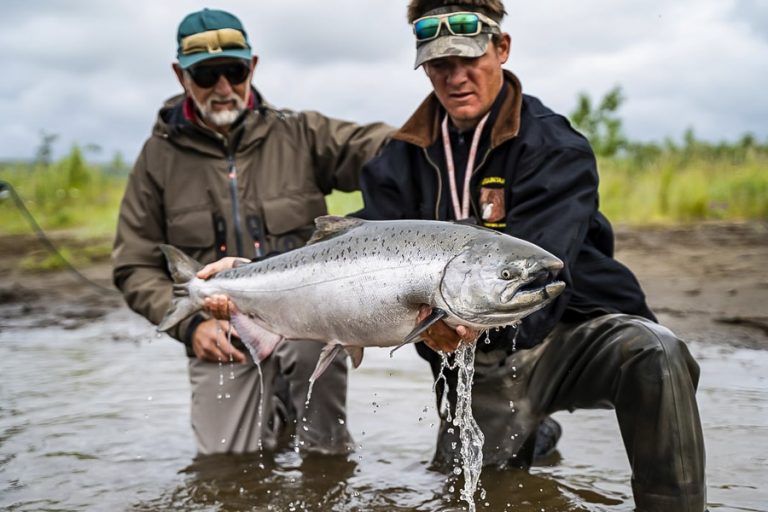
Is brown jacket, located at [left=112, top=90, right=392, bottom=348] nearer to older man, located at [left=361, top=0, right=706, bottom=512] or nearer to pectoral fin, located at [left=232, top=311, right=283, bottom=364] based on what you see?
older man, located at [left=361, top=0, right=706, bottom=512]

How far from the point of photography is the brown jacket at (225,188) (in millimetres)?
5535

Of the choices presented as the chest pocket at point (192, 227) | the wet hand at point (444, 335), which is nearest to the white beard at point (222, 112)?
the chest pocket at point (192, 227)

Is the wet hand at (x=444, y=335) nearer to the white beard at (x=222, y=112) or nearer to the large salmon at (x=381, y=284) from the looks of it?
the large salmon at (x=381, y=284)

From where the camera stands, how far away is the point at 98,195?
19.2m

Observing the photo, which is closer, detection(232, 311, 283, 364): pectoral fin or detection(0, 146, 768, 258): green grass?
detection(232, 311, 283, 364): pectoral fin

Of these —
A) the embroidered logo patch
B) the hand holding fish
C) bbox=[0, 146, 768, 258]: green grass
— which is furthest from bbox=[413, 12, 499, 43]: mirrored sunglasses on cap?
bbox=[0, 146, 768, 258]: green grass

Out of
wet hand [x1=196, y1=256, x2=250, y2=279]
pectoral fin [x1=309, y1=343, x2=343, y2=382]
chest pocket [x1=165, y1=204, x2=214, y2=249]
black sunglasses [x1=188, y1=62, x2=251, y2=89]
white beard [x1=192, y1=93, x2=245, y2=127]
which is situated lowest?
pectoral fin [x1=309, y1=343, x2=343, y2=382]

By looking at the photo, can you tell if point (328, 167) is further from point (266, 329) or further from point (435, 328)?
point (435, 328)

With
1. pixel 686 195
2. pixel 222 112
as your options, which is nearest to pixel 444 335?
pixel 222 112

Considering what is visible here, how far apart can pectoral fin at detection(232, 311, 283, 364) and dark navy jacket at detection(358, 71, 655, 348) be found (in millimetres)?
817

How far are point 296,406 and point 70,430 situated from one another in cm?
161

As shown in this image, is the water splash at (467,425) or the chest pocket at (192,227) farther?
the chest pocket at (192,227)

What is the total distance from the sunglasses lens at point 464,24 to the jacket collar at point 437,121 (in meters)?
0.37

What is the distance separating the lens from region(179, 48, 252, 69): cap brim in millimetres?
5414
